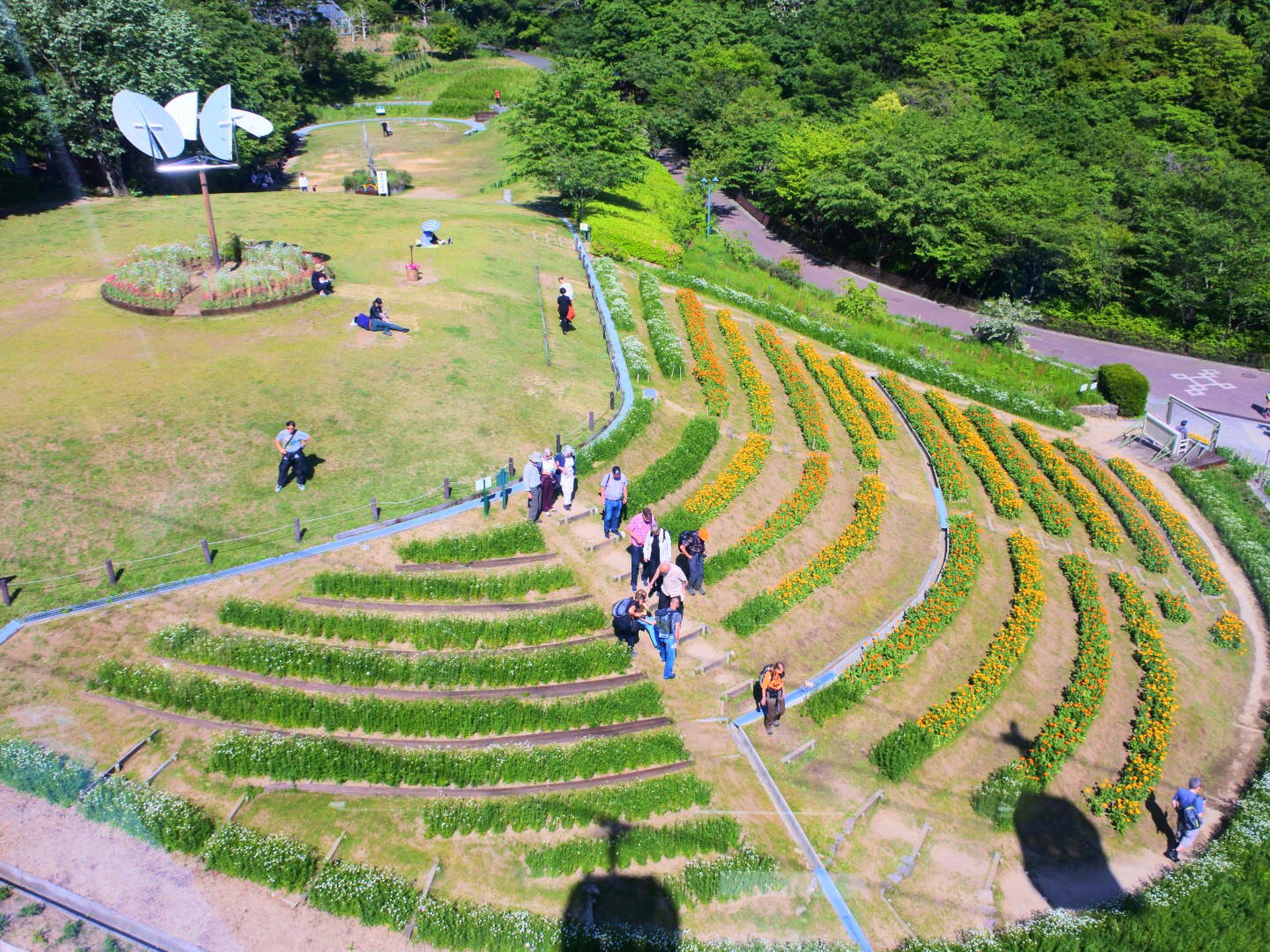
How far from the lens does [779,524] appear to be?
65.7ft

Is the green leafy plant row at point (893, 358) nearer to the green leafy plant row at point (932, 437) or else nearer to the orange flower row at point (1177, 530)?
the green leafy plant row at point (932, 437)

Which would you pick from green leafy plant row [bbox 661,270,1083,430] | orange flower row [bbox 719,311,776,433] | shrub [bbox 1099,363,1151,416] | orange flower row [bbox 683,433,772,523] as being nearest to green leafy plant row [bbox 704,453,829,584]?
orange flower row [bbox 683,433,772,523]

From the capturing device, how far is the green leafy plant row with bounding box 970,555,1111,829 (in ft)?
46.5

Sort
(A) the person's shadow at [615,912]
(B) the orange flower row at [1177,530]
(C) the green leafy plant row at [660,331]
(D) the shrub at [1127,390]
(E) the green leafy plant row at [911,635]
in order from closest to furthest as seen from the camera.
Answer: (A) the person's shadow at [615,912]
(E) the green leafy plant row at [911,635]
(B) the orange flower row at [1177,530]
(C) the green leafy plant row at [660,331]
(D) the shrub at [1127,390]

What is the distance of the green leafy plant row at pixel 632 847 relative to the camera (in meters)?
11.8

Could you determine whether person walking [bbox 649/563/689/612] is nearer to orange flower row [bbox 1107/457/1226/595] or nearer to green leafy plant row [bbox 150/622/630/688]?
green leafy plant row [bbox 150/622/630/688]

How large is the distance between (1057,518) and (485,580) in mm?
16515

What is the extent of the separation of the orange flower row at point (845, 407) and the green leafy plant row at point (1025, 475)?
4085mm

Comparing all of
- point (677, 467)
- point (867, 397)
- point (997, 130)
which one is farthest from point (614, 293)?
point (997, 130)

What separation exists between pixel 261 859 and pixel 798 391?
70.2 ft

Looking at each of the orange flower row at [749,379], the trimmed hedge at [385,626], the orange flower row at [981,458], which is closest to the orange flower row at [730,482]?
the orange flower row at [749,379]

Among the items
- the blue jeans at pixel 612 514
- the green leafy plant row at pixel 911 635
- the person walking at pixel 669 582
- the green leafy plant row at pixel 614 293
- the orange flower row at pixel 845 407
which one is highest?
the person walking at pixel 669 582

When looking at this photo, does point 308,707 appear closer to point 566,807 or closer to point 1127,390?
point 566,807

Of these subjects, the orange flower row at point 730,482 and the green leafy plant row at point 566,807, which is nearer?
the green leafy plant row at point 566,807
